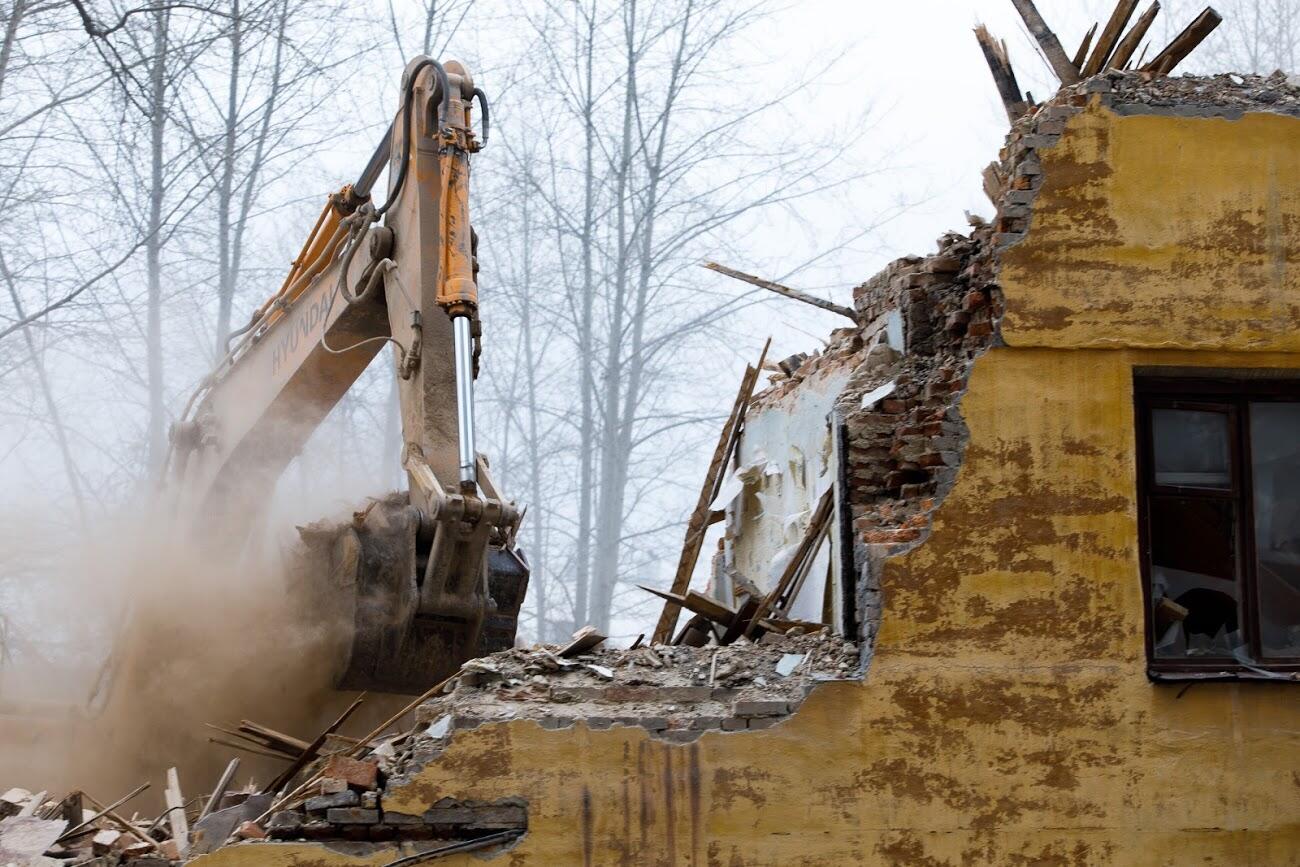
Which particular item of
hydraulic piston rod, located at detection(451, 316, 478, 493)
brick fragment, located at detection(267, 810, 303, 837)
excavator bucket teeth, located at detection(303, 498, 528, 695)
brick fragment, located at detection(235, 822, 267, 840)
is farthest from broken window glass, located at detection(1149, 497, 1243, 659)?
brick fragment, located at detection(235, 822, 267, 840)

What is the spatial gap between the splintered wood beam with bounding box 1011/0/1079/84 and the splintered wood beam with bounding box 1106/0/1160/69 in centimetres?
20

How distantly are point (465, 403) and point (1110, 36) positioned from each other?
386 cm

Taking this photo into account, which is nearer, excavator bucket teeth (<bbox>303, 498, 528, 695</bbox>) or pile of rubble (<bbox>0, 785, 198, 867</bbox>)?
pile of rubble (<bbox>0, 785, 198, 867</bbox>)

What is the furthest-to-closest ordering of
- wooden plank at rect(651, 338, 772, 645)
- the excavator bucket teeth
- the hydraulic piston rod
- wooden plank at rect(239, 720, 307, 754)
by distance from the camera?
1. wooden plank at rect(651, 338, 772, 645)
2. the excavator bucket teeth
3. wooden plank at rect(239, 720, 307, 754)
4. the hydraulic piston rod

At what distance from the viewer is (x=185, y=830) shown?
7207 millimetres

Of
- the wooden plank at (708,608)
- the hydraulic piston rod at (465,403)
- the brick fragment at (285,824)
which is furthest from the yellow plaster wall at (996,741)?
the wooden plank at (708,608)

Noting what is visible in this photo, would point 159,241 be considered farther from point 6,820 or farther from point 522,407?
point 6,820

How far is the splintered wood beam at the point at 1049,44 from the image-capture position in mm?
7695

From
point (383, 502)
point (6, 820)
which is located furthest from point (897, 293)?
point (6, 820)

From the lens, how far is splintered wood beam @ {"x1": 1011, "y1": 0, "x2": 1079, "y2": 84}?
7.70 metres

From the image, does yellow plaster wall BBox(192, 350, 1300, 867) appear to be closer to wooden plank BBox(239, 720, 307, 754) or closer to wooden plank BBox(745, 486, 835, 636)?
wooden plank BBox(745, 486, 835, 636)

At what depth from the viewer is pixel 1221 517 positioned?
23.8 ft

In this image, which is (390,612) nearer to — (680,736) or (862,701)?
(680,736)

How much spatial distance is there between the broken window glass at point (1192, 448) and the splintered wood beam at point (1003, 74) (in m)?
1.77
